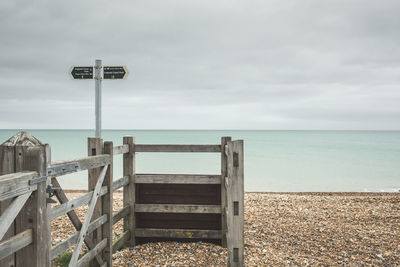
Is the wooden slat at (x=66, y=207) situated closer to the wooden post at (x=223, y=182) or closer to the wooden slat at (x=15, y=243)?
the wooden slat at (x=15, y=243)

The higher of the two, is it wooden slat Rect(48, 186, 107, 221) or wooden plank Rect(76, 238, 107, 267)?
wooden slat Rect(48, 186, 107, 221)

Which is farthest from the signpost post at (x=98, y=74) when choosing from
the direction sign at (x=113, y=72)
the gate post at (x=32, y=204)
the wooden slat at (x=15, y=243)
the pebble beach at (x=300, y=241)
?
the wooden slat at (x=15, y=243)

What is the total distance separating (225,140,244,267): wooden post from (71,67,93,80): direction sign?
10.5 feet

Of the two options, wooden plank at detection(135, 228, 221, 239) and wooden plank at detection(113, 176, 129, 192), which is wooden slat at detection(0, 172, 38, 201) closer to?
wooden plank at detection(113, 176, 129, 192)

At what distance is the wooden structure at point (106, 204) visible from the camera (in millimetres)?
2578

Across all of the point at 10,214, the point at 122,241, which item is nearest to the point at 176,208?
the point at 122,241

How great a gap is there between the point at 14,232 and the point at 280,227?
6.03 m

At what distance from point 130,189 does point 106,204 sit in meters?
1.25

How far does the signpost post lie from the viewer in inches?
228

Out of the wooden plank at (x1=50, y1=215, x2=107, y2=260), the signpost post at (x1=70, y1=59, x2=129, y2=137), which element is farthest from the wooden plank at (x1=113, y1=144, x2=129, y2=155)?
the wooden plank at (x1=50, y1=215, x2=107, y2=260)

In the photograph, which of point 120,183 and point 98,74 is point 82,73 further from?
point 120,183

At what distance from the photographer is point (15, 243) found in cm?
238

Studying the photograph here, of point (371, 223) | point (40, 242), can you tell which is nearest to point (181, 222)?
point (40, 242)

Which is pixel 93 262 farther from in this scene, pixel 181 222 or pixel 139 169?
pixel 139 169
